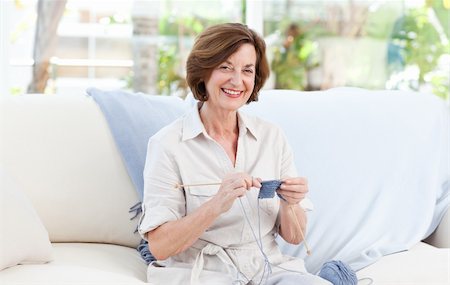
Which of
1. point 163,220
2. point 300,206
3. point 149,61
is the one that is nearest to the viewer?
point 163,220

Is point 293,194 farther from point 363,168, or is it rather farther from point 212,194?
point 363,168

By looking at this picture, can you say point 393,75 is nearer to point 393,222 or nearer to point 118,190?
point 393,222

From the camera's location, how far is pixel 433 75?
5215 millimetres

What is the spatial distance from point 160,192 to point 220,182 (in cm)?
16

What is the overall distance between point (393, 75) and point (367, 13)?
425 millimetres

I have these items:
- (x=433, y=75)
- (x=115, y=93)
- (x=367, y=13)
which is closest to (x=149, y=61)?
(x=367, y=13)

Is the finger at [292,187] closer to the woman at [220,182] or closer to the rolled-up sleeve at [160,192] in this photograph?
the woman at [220,182]

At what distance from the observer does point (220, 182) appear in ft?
6.95

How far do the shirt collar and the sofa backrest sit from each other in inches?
15.8

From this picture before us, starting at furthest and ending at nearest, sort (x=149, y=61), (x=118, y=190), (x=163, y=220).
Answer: (x=149, y=61) → (x=118, y=190) → (x=163, y=220)

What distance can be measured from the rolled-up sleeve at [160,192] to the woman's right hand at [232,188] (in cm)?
14

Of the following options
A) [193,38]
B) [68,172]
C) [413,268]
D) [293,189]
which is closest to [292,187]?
[293,189]

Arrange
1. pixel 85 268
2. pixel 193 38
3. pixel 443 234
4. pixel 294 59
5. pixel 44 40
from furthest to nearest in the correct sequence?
pixel 294 59 → pixel 193 38 → pixel 44 40 → pixel 443 234 → pixel 85 268

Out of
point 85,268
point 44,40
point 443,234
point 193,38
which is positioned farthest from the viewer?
point 193,38
